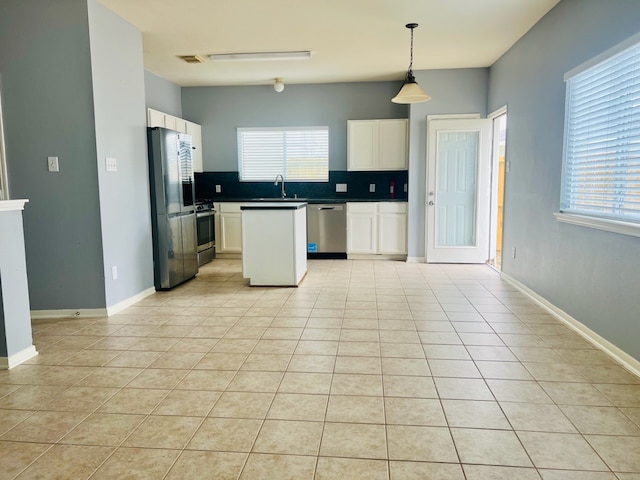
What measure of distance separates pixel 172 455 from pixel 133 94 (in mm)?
3520

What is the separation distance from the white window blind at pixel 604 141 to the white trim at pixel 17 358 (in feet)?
12.8

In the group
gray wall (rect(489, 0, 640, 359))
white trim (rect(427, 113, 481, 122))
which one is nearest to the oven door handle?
white trim (rect(427, 113, 481, 122))

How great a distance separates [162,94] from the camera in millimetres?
6488

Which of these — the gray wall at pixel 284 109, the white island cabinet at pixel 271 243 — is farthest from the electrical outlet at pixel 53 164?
the gray wall at pixel 284 109

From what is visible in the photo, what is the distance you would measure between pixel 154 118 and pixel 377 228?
3.35m

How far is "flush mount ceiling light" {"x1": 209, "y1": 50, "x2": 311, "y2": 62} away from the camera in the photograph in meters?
5.29

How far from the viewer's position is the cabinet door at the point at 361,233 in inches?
261

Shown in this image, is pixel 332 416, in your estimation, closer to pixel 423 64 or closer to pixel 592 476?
pixel 592 476

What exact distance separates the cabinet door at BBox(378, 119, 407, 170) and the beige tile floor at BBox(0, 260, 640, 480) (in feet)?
10.4

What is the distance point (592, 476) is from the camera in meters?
1.70

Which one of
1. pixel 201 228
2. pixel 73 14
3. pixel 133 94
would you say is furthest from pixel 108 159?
pixel 201 228

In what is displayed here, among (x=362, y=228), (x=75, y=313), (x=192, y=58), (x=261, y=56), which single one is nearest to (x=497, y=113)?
(x=362, y=228)

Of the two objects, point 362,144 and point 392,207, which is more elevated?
point 362,144

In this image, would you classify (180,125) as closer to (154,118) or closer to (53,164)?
(154,118)
